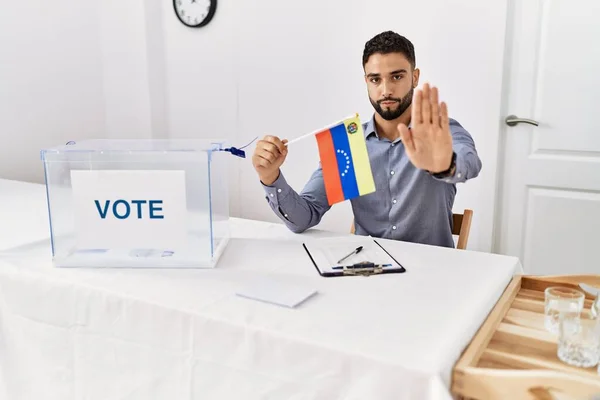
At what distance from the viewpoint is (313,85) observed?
2947mm

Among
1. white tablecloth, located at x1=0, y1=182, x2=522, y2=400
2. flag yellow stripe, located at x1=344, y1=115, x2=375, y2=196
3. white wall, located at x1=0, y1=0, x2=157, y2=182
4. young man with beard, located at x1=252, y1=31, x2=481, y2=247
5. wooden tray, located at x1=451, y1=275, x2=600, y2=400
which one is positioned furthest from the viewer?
white wall, located at x1=0, y1=0, x2=157, y2=182

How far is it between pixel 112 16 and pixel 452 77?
1.89 metres

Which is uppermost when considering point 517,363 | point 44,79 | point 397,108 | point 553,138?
point 44,79

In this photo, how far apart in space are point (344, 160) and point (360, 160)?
0.12 ft

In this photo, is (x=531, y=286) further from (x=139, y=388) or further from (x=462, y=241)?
(x=139, y=388)

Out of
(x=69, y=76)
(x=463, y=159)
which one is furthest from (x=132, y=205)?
(x=69, y=76)

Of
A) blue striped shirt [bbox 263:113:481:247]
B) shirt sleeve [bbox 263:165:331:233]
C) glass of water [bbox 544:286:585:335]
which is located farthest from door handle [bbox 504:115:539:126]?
glass of water [bbox 544:286:585:335]

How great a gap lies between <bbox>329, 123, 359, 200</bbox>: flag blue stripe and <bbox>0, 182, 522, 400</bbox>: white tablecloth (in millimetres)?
180

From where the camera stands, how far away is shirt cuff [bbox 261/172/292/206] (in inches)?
58.6

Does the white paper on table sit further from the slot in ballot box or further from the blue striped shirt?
the blue striped shirt

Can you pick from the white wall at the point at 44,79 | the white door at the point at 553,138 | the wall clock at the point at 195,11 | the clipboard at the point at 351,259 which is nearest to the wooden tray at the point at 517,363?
the clipboard at the point at 351,259

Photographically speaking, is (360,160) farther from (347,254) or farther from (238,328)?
(238,328)

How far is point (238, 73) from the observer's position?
10.3ft

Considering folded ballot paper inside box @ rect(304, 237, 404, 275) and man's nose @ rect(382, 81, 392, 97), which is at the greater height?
man's nose @ rect(382, 81, 392, 97)
